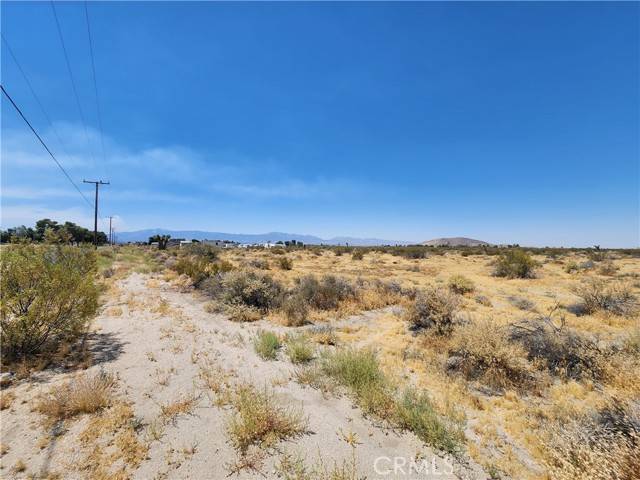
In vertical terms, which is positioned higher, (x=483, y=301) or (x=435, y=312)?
(x=435, y=312)

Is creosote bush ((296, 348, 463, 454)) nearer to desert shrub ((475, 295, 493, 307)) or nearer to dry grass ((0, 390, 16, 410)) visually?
dry grass ((0, 390, 16, 410))

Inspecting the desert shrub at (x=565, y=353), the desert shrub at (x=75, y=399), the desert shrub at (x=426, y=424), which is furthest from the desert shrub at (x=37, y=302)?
the desert shrub at (x=565, y=353)

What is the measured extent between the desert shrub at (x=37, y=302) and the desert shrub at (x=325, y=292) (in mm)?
7015

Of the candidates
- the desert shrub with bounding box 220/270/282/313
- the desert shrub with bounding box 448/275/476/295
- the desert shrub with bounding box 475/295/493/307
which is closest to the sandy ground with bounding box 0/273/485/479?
the desert shrub with bounding box 220/270/282/313

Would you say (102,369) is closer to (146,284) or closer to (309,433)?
(309,433)

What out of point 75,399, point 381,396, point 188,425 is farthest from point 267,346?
point 75,399

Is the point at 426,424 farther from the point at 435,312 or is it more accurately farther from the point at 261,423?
the point at 435,312

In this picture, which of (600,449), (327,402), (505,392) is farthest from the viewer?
(505,392)

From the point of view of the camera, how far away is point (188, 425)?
4.19 metres

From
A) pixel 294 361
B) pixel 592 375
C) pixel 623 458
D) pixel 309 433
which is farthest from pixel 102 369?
pixel 592 375

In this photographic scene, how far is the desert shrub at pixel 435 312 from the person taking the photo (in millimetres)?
8031

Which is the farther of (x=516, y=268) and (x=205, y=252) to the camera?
(x=205, y=252)

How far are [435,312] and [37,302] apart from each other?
9760 mm

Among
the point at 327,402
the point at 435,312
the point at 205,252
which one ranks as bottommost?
the point at 327,402
